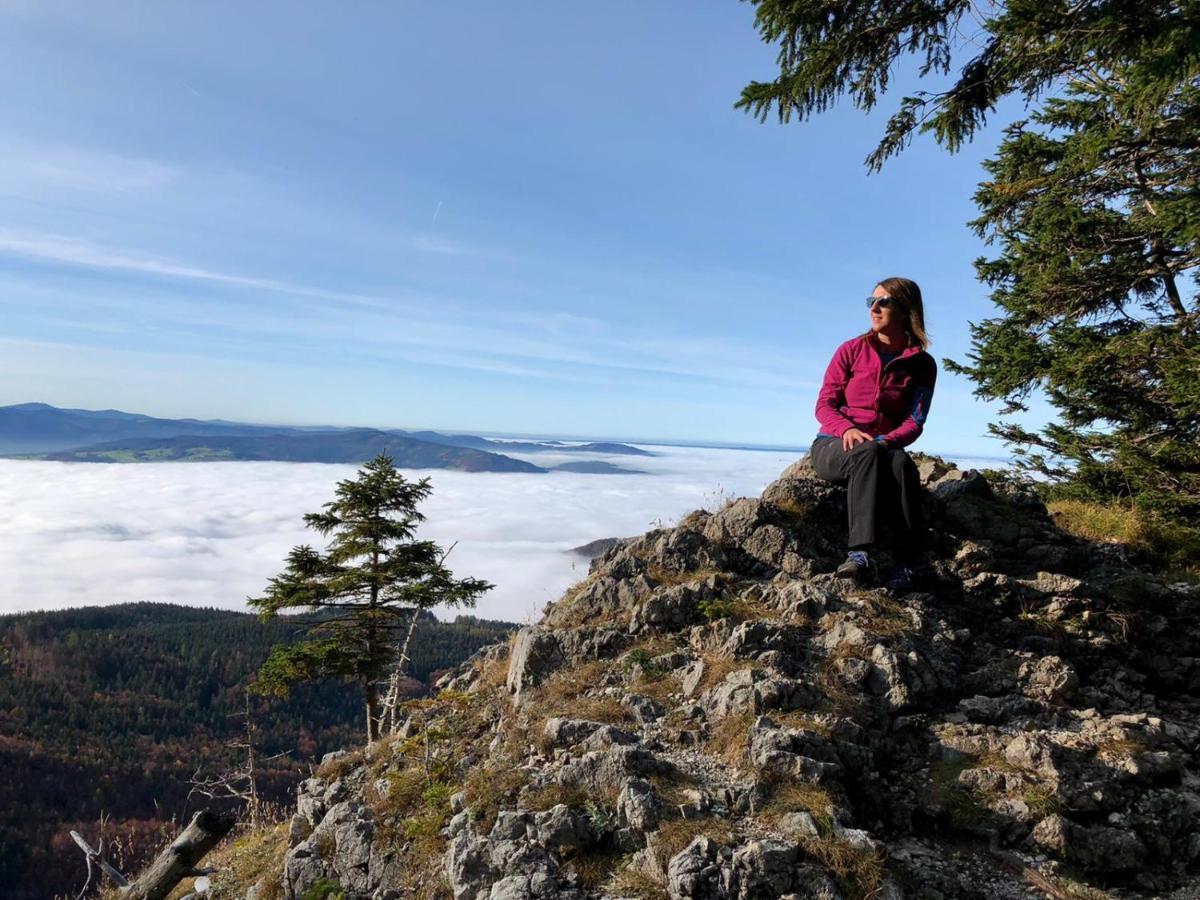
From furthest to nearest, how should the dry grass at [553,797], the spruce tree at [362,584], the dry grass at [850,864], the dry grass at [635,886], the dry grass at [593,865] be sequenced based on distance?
the spruce tree at [362,584] < the dry grass at [553,797] < the dry grass at [593,865] < the dry grass at [635,886] < the dry grass at [850,864]

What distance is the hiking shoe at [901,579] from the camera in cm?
720

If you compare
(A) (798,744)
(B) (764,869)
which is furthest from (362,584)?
(B) (764,869)

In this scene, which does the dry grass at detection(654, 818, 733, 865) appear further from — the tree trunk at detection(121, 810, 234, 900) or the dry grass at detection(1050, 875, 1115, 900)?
the tree trunk at detection(121, 810, 234, 900)

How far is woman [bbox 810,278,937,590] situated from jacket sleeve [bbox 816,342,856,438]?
11 mm

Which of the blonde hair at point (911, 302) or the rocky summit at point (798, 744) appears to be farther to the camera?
the blonde hair at point (911, 302)

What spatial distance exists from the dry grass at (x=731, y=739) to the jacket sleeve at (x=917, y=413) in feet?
10.4

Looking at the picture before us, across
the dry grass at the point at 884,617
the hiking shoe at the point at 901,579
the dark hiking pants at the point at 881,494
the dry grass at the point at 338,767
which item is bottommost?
the dry grass at the point at 338,767

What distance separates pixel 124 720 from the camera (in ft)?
476

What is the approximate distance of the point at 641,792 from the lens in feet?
15.8

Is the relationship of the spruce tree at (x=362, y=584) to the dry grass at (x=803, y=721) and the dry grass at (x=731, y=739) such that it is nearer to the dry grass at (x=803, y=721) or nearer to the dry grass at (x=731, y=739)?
the dry grass at (x=731, y=739)

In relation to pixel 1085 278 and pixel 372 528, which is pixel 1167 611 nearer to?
pixel 1085 278

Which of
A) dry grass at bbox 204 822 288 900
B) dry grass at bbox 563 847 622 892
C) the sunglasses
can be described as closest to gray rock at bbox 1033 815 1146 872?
dry grass at bbox 563 847 622 892

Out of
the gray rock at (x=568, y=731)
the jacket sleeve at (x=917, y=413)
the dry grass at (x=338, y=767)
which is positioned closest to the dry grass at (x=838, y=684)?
the gray rock at (x=568, y=731)

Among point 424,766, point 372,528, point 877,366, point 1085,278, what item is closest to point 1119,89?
point 1085,278
